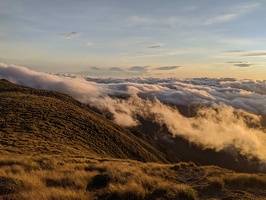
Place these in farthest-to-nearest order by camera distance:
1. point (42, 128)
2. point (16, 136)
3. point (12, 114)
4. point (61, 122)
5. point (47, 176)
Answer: point (61, 122) → point (12, 114) → point (42, 128) → point (16, 136) → point (47, 176)

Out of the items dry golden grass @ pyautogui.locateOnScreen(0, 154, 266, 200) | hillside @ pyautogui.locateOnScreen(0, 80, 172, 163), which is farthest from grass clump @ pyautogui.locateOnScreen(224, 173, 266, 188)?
hillside @ pyautogui.locateOnScreen(0, 80, 172, 163)

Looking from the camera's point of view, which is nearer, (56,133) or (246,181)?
(246,181)

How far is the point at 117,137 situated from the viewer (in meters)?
78.1

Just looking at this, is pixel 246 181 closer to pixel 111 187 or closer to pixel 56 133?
pixel 111 187

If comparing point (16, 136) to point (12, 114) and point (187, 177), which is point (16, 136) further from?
point (187, 177)

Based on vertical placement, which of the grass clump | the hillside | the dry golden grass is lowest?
the hillside

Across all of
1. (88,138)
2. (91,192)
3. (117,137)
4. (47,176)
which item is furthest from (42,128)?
(91,192)

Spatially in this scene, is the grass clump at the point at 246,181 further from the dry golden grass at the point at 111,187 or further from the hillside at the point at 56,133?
the hillside at the point at 56,133

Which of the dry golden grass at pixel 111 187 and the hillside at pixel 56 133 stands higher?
the dry golden grass at pixel 111 187

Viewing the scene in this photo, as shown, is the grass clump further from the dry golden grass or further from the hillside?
the hillside

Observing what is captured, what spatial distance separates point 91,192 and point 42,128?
39.8 metres

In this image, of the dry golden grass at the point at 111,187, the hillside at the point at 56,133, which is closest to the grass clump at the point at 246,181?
the dry golden grass at the point at 111,187

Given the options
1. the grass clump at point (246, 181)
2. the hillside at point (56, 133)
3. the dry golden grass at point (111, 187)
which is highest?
the dry golden grass at point (111, 187)

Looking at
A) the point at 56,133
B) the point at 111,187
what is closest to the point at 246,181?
the point at 111,187
